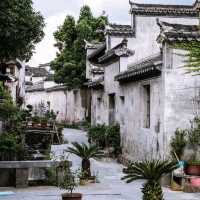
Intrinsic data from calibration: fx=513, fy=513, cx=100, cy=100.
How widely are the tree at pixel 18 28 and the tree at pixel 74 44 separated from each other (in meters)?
20.7

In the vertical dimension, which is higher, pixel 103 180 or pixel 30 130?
pixel 30 130

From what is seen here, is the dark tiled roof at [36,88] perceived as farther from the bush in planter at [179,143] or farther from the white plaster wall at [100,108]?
the bush in planter at [179,143]

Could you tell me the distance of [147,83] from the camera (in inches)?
619

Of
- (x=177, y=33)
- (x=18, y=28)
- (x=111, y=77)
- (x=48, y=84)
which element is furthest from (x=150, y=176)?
(x=48, y=84)

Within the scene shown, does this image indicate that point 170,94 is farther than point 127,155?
No

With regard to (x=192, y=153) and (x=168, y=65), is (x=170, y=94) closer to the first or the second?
(x=168, y=65)

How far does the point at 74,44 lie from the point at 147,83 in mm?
21529

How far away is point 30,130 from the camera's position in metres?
20.9

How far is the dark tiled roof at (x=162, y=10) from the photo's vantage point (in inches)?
806

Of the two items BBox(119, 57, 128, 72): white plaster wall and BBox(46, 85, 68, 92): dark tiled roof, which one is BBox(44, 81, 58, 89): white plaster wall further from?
BBox(119, 57, 128, 72): white plaster wall

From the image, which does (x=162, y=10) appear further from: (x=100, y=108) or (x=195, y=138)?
(x=195, y=138)

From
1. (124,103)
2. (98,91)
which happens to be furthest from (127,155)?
(98,91)

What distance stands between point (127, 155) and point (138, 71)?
400 centimetres

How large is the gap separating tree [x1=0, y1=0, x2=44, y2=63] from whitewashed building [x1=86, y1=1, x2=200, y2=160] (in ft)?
11.1
